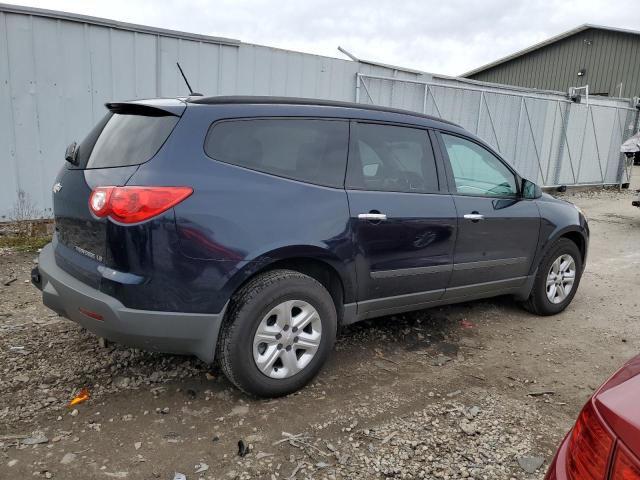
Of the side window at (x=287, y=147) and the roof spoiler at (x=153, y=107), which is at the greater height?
the roof spoiler at (x=153, y=107)

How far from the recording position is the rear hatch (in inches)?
107

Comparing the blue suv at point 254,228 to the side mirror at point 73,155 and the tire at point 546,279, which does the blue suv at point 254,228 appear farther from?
the tire at point 546,279

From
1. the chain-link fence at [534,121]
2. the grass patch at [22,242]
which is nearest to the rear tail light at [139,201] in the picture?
the grass patch at [22,242]

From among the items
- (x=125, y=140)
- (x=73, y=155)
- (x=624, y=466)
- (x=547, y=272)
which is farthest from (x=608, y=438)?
(x=547, y=272)

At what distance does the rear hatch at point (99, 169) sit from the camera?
2.73 metres

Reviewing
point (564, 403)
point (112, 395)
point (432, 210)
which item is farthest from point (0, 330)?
point (564, 403)

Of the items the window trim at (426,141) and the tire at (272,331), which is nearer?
the tire at (272,331)

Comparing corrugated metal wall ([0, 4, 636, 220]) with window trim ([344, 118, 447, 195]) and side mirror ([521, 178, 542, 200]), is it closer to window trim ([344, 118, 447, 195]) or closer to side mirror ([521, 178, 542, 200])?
window trim ([344, 118, 447, 195])

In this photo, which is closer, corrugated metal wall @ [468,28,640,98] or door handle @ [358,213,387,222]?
door handle @ [358,213,387,222]

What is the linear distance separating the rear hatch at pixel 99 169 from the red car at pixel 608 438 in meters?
2.23

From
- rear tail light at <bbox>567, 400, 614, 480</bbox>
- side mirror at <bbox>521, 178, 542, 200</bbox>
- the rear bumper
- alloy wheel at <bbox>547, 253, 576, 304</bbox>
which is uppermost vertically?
side mirror at <bbox>521, 178, 542, 200</bbox>

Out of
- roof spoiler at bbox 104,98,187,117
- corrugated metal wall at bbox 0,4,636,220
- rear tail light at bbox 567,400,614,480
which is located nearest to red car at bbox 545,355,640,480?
rear tail light at bbox 567,400,614,480

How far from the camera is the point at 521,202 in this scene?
4316mm

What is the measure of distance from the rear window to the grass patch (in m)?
3.62
